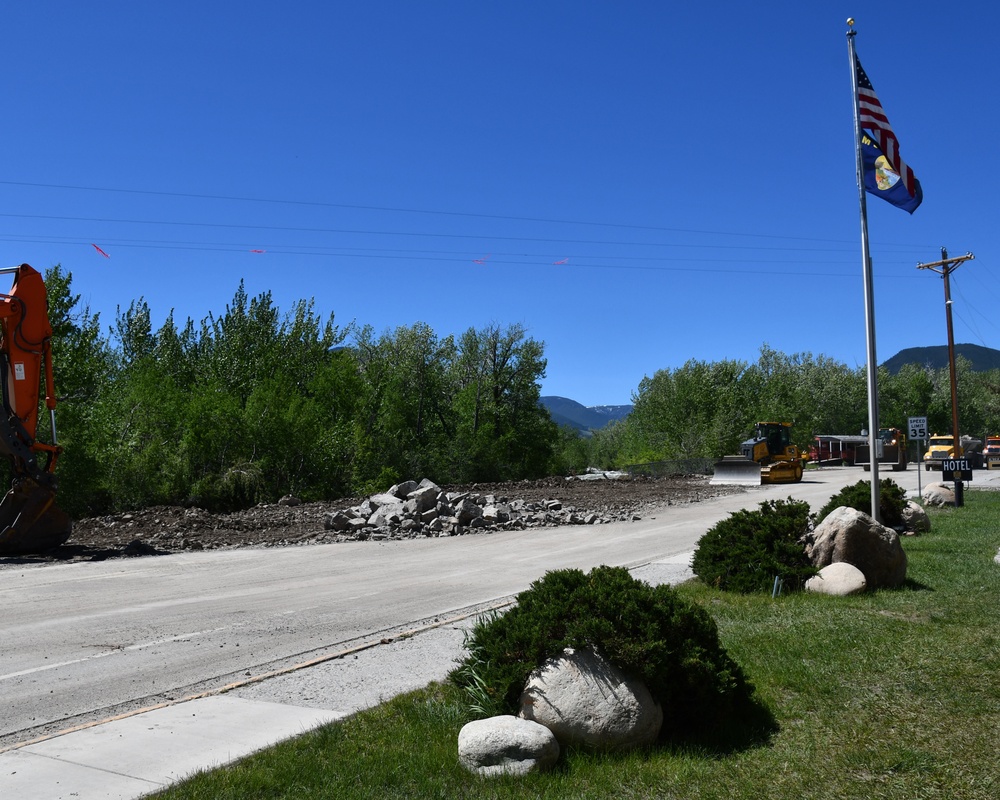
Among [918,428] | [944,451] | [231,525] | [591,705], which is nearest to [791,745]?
[591,705]

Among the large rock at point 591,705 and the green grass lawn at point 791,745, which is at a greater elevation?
the large rock at point 591,705

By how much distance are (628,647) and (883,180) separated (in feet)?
38.9

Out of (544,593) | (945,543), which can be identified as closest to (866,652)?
(544,593)

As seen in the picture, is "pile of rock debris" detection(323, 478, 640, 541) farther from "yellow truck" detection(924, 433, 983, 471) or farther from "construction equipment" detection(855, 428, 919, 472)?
"construction equipment" detection(855, 428, 919, 472)

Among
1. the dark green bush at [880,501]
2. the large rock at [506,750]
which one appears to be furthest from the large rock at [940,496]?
the large rock at [506,750]

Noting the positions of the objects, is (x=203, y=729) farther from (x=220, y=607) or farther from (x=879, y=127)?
(x=879, y=127)

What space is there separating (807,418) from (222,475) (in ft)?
251

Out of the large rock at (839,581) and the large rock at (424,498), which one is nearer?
→ the large rock at (839,581)

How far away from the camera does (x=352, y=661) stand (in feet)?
26.8

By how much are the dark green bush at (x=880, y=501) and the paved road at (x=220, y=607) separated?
3179 millimetres

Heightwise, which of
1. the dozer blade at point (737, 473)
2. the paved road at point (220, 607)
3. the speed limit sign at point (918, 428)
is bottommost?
the paved road at point (220, 607)

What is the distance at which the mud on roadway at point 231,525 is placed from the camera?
17594 mm

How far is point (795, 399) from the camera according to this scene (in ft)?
308

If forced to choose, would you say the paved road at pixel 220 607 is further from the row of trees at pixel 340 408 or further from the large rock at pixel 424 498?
the row of trees at pixel 340 408
